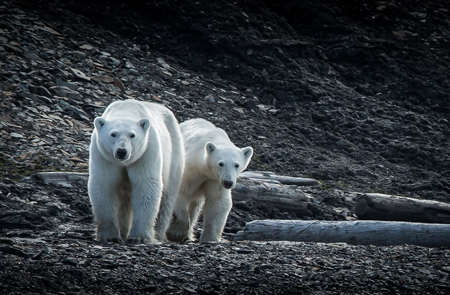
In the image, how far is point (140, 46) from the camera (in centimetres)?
1353

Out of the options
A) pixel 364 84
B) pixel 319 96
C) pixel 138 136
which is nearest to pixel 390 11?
pixel 364 84

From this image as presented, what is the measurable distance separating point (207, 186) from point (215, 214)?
444mm

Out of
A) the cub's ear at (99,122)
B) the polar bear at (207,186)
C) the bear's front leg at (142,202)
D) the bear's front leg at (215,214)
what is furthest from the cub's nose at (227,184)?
the cub's ear at (99,122)

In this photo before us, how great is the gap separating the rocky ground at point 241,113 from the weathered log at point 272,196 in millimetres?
161

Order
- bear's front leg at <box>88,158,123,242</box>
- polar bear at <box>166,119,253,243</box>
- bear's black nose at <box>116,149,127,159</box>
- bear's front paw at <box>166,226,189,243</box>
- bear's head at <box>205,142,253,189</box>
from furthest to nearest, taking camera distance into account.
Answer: bear's front paw at <box>166,226,189,243</box> < polar bear at <box>166,119,253,243</box> < bear's head at <box>205,142,253,189</box> < bear's front leg at <box>88,158,123,242</box> < bear's black nose at <box>116,149,127,159</box>

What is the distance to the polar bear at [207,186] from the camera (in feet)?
22.2

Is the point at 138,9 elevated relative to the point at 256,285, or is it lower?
elevated

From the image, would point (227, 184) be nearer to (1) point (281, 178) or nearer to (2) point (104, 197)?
(2) point (104, 197)

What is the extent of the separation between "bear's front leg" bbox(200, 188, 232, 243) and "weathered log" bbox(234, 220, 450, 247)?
53 centimetres

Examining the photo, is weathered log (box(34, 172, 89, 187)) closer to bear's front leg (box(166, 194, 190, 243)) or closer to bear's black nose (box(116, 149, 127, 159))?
bear's front leg (box(166, 194, 190, 243))

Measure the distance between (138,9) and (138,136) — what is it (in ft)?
32.5

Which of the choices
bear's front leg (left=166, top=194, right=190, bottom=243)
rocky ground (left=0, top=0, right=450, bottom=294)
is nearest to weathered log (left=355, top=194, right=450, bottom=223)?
rocky ground (left=0, top=0, right=450, bottom=294)

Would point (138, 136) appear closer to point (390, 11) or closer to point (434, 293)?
point (434, 293)

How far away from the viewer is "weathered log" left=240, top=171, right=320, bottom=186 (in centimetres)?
857
